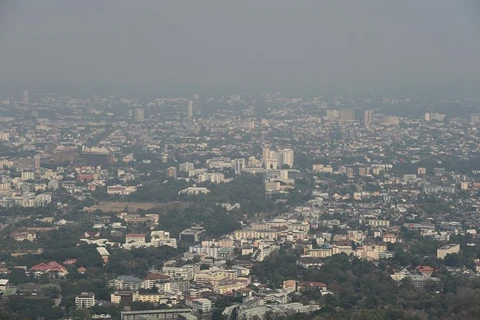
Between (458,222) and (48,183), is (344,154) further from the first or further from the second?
(458,222)

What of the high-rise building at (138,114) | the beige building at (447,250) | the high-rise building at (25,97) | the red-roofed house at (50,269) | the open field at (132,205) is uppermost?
the high-rise building at (25,97)

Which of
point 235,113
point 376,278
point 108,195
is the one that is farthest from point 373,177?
point 235,113

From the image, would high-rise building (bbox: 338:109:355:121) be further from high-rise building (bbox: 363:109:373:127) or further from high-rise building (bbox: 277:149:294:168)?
high-rise building (bbox: 277:149:294:168)

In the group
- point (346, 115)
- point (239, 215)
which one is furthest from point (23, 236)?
point (346, 115)

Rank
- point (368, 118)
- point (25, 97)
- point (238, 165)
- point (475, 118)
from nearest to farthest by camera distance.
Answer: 1. point (238, 165)
2. point (475, 118)
3. point (368, 118)
4. point (25, 97)

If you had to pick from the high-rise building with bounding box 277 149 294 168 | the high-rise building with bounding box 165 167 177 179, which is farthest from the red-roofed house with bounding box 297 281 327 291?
the high-rise building with bounding box 277 149 294 168

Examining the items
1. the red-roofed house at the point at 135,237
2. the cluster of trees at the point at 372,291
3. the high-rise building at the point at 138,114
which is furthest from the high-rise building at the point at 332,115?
the cluster of trees at the point at 372,291

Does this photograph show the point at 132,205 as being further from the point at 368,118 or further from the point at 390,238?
the point at 368,118

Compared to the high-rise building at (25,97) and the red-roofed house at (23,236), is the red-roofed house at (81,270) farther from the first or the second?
the high-rise building at (25,97)
